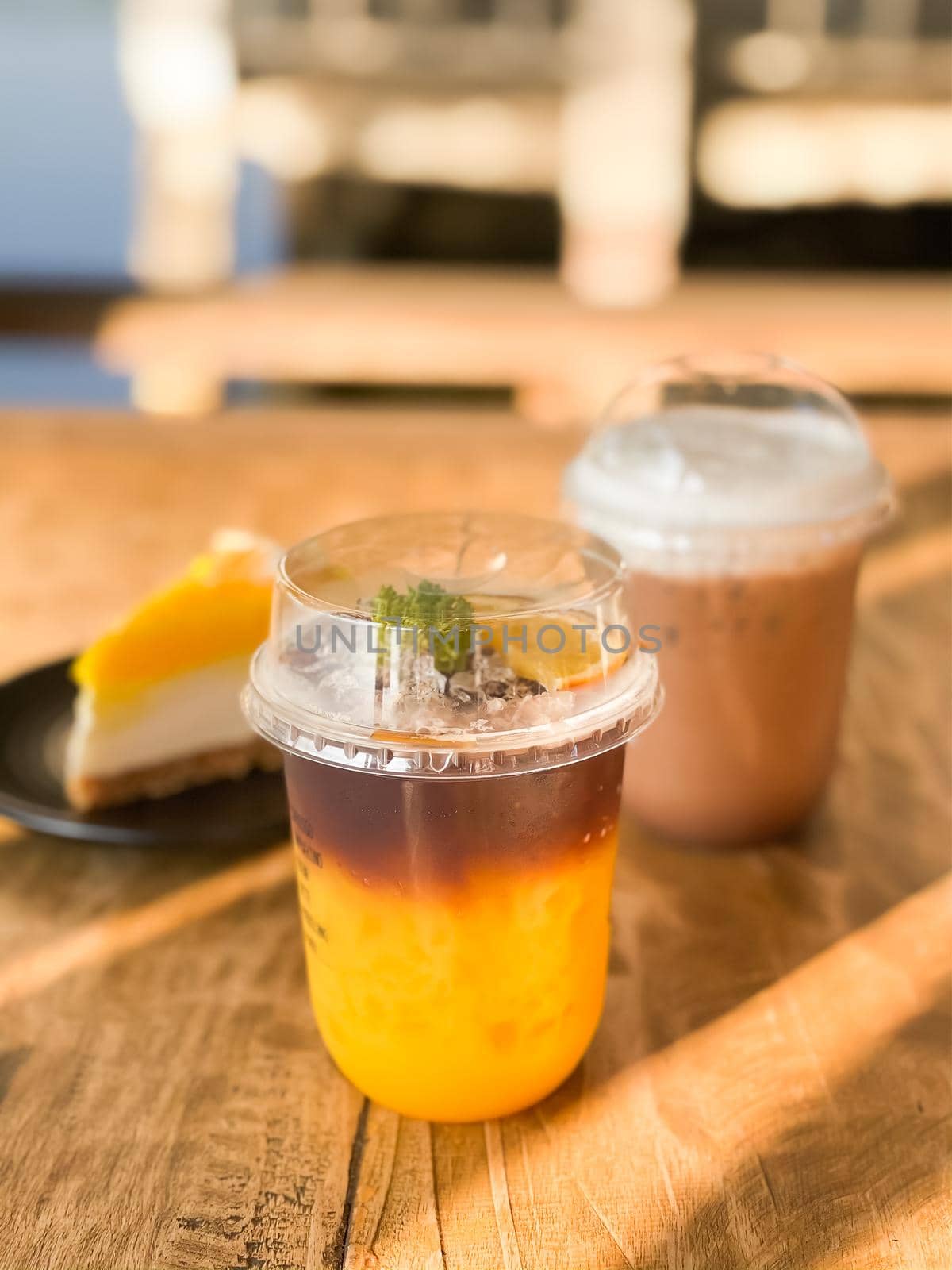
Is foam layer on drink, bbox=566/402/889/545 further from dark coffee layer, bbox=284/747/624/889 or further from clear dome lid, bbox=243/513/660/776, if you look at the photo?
dark coffee layer, bbox=284/747/624/889

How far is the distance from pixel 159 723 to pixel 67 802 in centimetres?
12

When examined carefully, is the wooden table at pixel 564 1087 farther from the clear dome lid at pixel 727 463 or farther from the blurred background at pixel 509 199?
the blurred background at pixel 509 199

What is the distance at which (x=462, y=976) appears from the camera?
71 cm

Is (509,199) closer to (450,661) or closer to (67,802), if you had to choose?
(67,802)

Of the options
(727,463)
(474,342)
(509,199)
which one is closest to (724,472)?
(727,463)

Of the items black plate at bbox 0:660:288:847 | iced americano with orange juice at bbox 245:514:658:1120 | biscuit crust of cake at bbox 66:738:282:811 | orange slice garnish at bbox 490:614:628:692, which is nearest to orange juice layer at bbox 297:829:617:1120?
iced americano with orange juice at bbox 245:514:658:1120

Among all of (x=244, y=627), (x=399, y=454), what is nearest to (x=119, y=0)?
(x=399, y=454)

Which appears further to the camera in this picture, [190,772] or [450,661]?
[190,772]

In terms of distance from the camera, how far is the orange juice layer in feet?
2.30

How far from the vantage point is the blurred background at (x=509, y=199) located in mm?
3754

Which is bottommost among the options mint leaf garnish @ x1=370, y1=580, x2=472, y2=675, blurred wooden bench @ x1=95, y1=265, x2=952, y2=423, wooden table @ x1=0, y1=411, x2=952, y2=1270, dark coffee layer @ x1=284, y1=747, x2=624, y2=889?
blurred wooden bench @ x1=95, y1=265, x2=952, y2=423

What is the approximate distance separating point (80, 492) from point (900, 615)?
120 cm

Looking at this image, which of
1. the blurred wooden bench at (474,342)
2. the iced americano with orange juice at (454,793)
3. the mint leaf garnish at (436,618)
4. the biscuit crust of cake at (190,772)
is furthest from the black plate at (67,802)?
the blurred wooden bench at (474,342)

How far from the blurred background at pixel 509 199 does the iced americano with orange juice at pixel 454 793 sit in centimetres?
305
